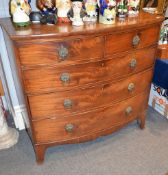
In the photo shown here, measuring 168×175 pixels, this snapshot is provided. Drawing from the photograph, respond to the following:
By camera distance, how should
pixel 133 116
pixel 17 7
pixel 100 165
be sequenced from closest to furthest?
1. pixel 17 7
2. pixel 100 165
3. pixel 133 116

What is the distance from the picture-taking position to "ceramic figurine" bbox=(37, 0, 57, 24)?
1217 mm

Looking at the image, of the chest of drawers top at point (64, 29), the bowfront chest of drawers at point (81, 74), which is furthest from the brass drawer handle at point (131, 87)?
the chest of drawers top at point (64, 29)

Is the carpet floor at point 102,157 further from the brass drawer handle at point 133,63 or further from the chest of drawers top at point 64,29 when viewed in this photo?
the chest of drawers top at point 64,29

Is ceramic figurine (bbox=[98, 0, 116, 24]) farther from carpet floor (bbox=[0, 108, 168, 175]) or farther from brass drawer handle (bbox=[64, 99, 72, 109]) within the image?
carpet floor (bbox=[0, 108, 168, 175])

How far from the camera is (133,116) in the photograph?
5.49 feet

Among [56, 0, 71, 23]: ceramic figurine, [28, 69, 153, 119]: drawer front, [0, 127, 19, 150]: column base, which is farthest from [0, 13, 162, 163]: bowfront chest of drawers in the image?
[0, 127, 19, 150]: column base

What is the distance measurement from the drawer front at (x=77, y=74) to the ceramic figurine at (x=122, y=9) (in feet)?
0.85

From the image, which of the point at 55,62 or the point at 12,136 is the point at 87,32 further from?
the point at 12,136

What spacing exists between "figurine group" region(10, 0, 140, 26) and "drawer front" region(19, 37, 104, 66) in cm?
15

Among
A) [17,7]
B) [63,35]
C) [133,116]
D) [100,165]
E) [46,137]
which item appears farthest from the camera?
[133,116]

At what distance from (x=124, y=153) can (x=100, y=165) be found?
229mm

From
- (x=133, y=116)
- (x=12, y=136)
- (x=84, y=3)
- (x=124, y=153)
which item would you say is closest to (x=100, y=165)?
(x=124, y=153)

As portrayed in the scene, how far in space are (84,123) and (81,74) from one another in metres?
0.38

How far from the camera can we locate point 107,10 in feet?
3.94
